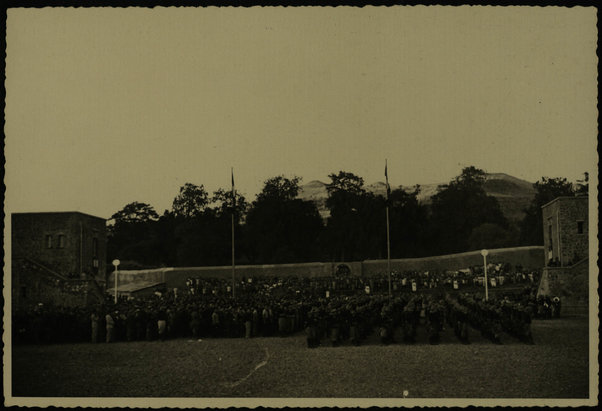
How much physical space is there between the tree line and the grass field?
3.13m

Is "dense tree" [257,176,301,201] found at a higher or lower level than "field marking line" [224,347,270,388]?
higher

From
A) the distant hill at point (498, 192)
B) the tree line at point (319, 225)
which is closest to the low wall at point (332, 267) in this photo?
the tree line at point (319, 225)

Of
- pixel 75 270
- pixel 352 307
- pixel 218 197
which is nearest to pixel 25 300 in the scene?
pixel 75 270

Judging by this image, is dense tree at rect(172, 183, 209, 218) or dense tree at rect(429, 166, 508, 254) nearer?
dense tree at rect(172, 183, 209, 218)

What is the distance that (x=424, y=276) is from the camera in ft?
75.4

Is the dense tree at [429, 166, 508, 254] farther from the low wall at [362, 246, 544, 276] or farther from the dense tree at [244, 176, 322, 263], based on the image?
the dense tree at [244, 176, 322, 263]

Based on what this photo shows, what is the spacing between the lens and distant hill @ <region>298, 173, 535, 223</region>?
1451 centimetres

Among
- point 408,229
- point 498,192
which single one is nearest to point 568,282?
point 498,192

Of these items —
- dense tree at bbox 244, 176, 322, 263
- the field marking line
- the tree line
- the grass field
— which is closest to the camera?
the grass field

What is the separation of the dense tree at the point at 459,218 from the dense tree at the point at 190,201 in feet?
33.9

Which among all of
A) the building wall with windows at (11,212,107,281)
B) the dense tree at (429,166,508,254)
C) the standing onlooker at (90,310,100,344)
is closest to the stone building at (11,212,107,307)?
the building wall with windows at (11,212,107,281)

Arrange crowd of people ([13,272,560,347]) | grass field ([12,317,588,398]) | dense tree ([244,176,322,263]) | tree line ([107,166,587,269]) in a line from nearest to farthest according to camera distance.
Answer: grass field ([12,317,588,398]), crowd of people ([13,272,560,347]), tree line ([107,166,587,269]), dense tree ([244,176,322,263])

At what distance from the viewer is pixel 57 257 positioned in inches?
596

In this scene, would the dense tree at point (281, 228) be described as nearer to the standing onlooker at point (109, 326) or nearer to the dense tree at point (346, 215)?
the dense tree at point (346, 215)
